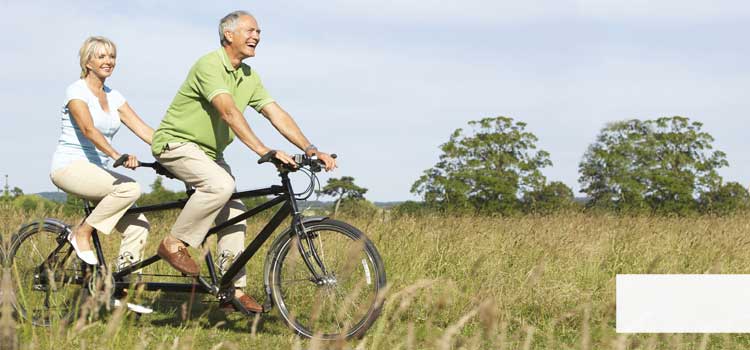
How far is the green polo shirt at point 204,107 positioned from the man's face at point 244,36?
115mm

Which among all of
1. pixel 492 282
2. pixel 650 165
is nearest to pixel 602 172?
pixel 650 165

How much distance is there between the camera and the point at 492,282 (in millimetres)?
6809

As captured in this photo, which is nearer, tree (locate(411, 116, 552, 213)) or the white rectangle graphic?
the white rectangle graphic

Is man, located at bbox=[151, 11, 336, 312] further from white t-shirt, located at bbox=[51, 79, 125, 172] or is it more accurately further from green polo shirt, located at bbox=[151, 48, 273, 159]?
white t-shirt, located at bbox=[51, 79, 125, 172]

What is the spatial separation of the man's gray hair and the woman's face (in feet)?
3.01

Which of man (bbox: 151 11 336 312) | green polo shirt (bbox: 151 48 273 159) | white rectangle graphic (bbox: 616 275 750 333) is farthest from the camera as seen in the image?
green polo shirt (bbox: 151 48 273 159)

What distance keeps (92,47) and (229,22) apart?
43.2 inches

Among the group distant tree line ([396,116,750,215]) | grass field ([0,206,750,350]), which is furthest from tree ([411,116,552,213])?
grass field ([0,206,750,350])

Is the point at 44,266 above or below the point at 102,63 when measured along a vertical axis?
below

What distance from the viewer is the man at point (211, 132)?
17.5 feet

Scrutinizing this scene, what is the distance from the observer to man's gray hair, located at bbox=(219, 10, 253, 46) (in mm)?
5492

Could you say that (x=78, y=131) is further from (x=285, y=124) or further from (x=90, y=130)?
(x=285, y=124)

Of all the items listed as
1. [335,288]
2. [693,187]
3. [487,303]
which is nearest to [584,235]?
[335,288]

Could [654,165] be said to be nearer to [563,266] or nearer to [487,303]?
[563,266]
